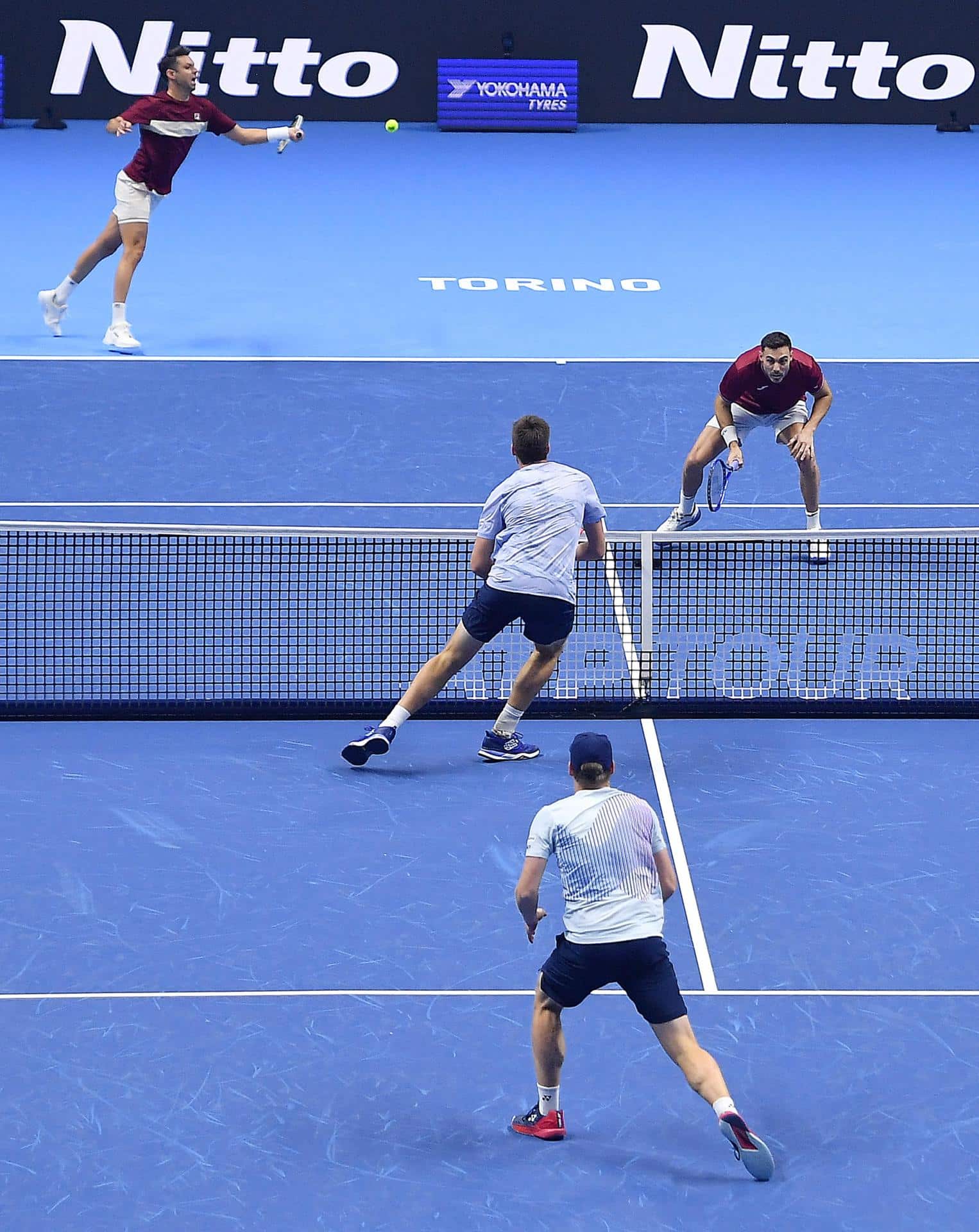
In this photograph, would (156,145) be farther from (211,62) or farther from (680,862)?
(211,62)

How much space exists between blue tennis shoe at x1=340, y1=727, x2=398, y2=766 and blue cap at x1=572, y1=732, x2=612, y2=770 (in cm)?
297

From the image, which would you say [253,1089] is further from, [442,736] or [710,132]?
[710,132]

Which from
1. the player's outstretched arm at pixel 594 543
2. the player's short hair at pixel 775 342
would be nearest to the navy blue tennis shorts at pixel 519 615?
the player's outstretched arm at pixel 594 543

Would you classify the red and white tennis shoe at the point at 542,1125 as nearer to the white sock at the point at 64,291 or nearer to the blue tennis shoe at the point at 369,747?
the blue tennis shoe at the point at 369,747

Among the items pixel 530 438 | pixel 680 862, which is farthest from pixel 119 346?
pixel 680 862

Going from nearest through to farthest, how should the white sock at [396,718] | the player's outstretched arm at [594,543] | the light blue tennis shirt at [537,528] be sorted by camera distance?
1. the light blue tennis shirt at [537,528]
2. the player's outstretched arm at [594,543]
3. the white sock at [396,718]

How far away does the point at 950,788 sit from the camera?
8781 millimetres

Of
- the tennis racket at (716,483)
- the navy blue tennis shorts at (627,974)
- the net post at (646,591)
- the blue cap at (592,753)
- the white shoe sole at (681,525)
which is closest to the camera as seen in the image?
the navy blue tennis shorts at (627,974)

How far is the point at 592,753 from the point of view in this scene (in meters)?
5.99

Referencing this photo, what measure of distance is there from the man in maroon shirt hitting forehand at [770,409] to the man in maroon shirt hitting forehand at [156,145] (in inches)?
189

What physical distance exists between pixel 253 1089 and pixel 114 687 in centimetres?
401

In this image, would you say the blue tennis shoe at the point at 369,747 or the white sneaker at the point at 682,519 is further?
the white sneaker at the point at 682,519

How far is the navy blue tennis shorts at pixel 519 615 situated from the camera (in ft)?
28.7

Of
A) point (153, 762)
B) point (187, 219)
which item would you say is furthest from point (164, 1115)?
point (187, 219)
